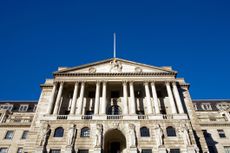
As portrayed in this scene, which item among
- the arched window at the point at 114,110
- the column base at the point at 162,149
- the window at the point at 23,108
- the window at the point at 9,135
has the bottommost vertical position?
the column base at the point at 162,149

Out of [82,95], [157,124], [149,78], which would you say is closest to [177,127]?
[157,124]

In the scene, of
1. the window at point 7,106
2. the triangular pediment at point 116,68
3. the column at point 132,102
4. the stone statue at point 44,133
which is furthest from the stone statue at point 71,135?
the window at point 7,106

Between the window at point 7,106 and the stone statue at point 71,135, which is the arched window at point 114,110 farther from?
the window at point 7,106

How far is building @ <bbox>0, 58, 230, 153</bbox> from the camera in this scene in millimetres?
37844

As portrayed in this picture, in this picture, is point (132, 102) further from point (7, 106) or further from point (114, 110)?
point (7, 106)

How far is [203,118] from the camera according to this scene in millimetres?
58375

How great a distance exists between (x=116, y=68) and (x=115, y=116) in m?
13.0

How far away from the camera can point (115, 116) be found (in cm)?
4247

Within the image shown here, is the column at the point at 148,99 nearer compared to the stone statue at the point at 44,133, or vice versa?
the stone statue at the point at 44,133

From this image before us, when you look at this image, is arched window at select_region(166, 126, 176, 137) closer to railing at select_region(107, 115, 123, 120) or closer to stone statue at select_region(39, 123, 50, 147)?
railing at select_region(107, 115, 123, 120)

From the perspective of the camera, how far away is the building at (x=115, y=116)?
37844 millimetres

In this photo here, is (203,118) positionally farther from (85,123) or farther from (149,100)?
(85,123)

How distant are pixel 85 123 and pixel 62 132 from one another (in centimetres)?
437

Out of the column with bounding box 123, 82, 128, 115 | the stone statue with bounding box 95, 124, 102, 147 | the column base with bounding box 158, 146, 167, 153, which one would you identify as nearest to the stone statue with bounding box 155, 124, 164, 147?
the column base with bounding box 158, 146, 167, 153
